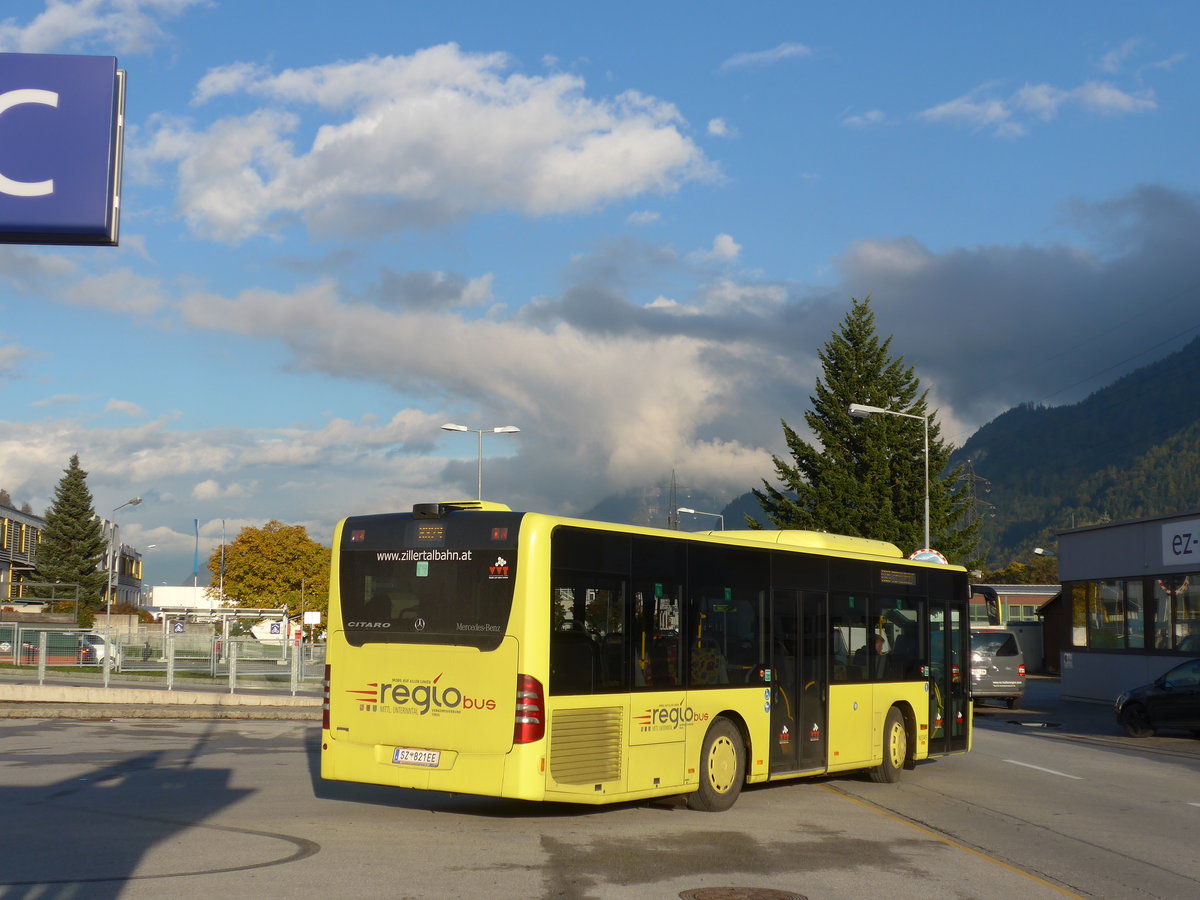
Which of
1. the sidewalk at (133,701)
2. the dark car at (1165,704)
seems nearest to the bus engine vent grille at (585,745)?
the dark car at (1165,704)

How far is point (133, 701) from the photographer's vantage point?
3097cm

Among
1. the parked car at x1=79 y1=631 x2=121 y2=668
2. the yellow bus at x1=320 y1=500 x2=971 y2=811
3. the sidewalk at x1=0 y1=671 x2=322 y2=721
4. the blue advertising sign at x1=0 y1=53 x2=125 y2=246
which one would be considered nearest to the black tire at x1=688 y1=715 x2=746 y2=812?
the yellow bus at x1=320 y1=500 x2=971 y2=811

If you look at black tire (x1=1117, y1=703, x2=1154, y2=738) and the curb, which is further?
the curb

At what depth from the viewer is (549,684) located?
38.0ft

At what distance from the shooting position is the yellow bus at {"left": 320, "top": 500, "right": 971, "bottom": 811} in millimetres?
11664

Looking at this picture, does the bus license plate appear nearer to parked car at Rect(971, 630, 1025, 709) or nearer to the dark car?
the dark car

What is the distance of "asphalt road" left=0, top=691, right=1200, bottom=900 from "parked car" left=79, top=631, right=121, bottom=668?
15.6m

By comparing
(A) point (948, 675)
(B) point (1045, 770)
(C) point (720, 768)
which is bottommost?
(B) point (1045, 770)

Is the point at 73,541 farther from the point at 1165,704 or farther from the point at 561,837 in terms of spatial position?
the point at 561,837

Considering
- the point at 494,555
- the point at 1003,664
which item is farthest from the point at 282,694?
the point at 494,555

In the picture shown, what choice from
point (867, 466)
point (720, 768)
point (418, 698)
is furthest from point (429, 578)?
point (867, 466)

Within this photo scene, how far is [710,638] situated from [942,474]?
52087 mm

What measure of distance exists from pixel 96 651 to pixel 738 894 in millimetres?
28851

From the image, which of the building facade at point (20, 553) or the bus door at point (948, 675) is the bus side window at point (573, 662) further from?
the building facade at point (20, 553)
